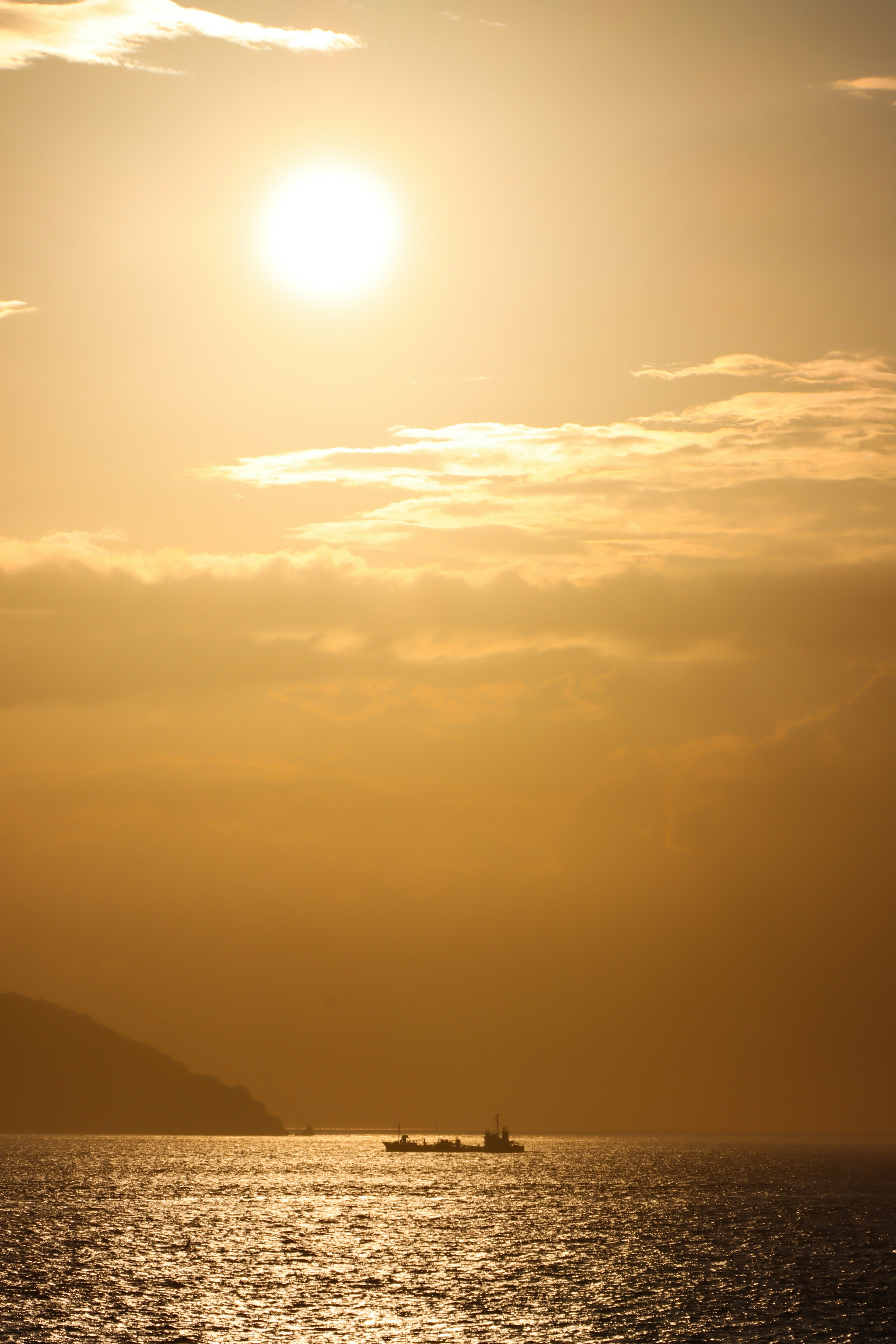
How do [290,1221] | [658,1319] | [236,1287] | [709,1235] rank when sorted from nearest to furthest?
[658,1319] → [236,1287] → [709,1235] → [290,1221]

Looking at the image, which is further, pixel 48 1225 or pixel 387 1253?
pixel 48 1225

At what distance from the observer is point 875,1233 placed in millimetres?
134750

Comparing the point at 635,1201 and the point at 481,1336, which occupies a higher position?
the point at 481,1336

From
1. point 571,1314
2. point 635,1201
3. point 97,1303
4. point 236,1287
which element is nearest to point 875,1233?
point 635,1201

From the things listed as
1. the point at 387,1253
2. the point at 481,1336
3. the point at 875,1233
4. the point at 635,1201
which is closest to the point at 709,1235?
the point at 875,1233

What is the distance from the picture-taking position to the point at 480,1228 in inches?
5453

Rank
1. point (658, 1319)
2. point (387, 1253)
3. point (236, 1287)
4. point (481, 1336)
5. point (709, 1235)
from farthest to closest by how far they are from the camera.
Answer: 1. point (709, 1235)
2. point (387, 1253)
3. point (236, 1287)
4. point (658, 1319)
5. point (481, 1336)

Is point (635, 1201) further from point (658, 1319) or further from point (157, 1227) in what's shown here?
point (658, 1319)

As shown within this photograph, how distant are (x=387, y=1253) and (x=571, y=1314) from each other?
36059mm

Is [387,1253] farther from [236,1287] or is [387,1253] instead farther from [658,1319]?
[658,1319]

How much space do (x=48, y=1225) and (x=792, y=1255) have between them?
75.3 m

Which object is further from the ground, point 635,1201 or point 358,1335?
Result: point 358,1335

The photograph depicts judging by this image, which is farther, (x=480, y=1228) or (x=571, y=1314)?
(x=480, y=1228)

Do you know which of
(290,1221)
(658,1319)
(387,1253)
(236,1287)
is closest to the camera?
(658,1319)
